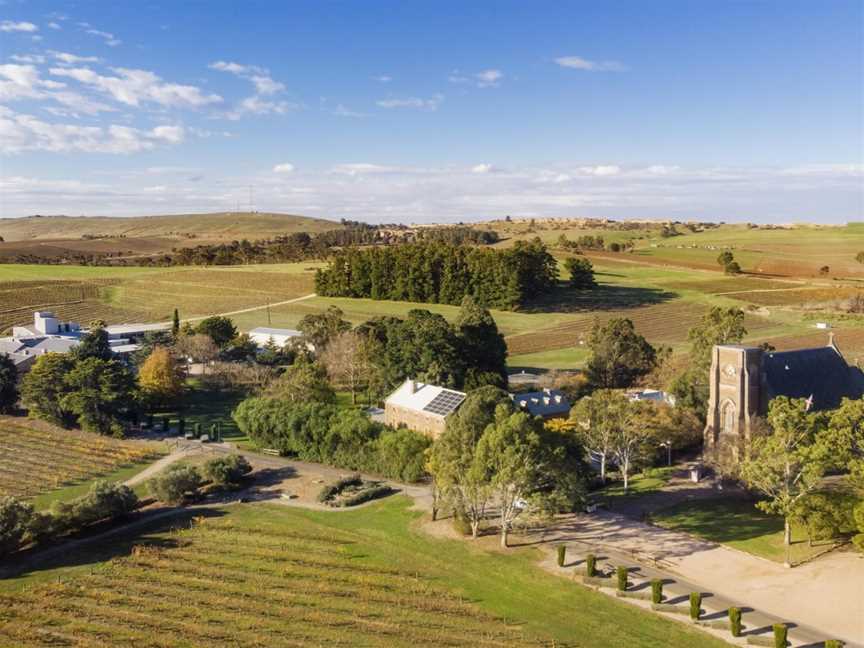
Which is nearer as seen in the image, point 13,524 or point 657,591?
point 657,591

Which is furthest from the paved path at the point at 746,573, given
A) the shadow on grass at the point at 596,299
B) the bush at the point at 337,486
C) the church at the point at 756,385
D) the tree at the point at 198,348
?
the shadow on grass at the point at 596,299

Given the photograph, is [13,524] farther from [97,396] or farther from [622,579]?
[622,579]

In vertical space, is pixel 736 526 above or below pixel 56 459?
below

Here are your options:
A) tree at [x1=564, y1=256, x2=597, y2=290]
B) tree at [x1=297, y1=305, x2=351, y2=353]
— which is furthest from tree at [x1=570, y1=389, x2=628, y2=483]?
tree at [x1=564, y1=256, x2=597, y2=290]

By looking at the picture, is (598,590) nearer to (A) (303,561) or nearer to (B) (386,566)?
(B) (386,566)

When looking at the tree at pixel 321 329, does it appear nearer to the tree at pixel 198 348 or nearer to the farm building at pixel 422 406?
the tree at pixel 198 348

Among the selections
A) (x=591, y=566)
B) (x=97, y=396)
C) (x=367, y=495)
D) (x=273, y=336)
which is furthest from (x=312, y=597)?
(x=273, y=336)

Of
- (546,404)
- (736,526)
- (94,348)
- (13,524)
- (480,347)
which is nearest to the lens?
(13,524)

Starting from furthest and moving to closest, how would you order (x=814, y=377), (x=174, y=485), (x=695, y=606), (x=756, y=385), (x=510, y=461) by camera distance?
(x=814, y=377) < (x=756, y=385) < (x=174, y=485) < (x=510, y=461) < (x=695, y=606)
